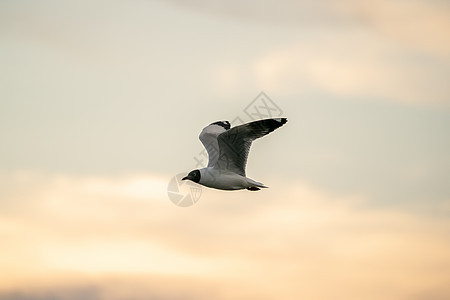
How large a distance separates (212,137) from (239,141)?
495 centimetres

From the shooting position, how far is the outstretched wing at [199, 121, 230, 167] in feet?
130

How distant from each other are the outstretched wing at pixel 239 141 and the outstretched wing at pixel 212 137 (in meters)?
1.13

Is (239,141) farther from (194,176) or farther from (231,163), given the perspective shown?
(194,176)

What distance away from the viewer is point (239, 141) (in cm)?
3694

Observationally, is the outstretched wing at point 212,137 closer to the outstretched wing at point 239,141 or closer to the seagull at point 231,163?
the seagull at point 231,163

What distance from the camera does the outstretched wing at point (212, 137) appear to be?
1566 inches

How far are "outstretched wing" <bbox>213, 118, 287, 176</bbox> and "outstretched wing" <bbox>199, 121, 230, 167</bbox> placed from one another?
113 cm

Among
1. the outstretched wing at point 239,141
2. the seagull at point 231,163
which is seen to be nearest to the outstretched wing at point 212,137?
the seagull at point 231,163

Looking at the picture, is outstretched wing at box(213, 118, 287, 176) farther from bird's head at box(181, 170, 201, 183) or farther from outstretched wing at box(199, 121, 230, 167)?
outstretched wing at box(199, 121, 230, 167)

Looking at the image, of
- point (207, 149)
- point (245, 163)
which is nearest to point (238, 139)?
point (245, 163)

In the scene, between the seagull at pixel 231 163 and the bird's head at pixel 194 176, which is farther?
the bird's head at pixel 194 176

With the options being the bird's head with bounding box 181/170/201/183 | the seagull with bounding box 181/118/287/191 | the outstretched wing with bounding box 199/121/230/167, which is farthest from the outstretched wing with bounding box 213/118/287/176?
the outstretched wing with bounding box 199/121/230/167

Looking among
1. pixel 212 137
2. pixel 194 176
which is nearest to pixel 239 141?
pixel 194 176

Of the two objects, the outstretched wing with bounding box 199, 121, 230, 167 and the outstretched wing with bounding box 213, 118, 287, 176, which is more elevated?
the outstretched wing with bounding box 199, 121, 230, 167
